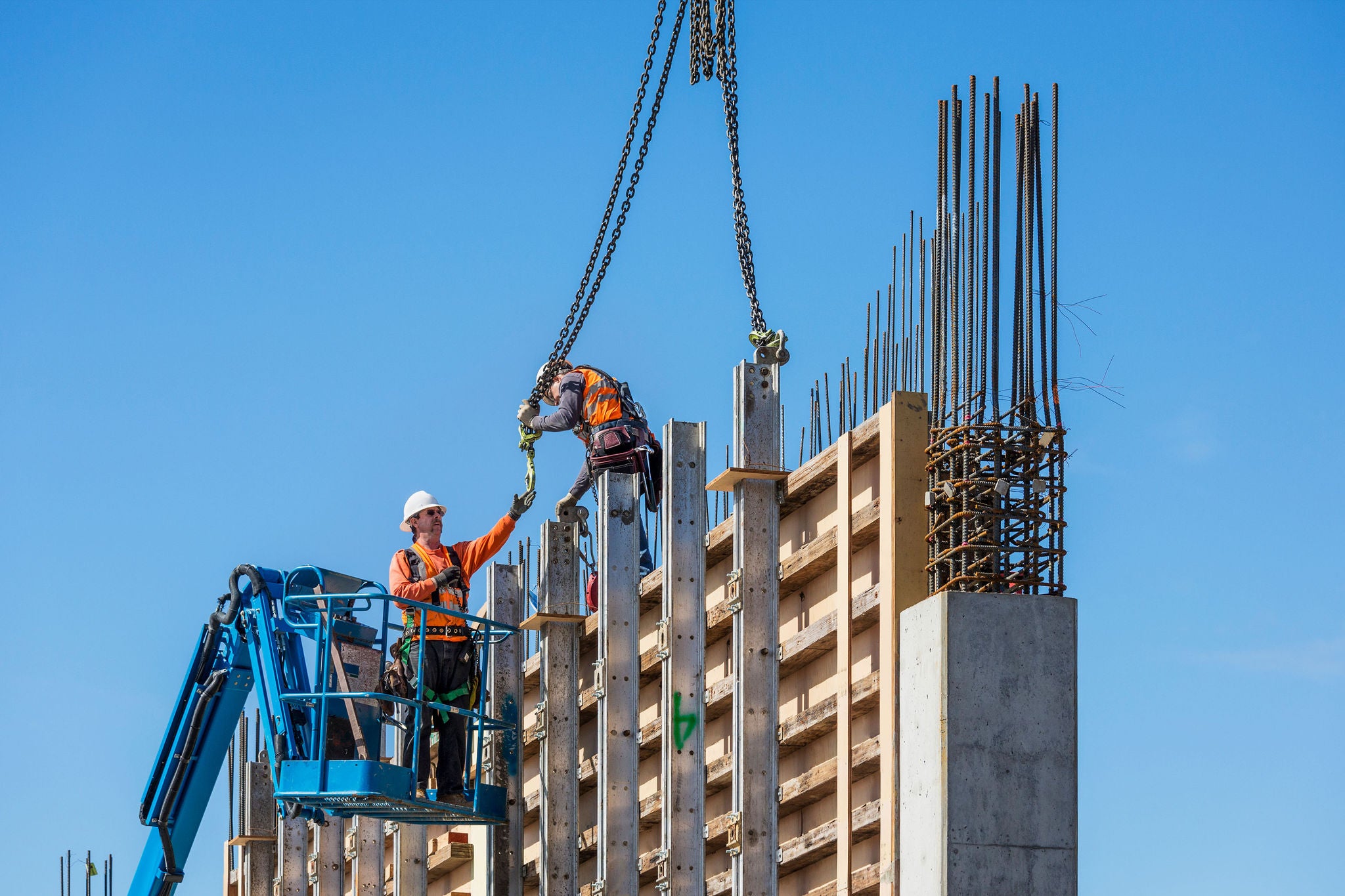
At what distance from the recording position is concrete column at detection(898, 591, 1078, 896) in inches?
369

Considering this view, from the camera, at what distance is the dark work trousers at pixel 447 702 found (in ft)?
43.0

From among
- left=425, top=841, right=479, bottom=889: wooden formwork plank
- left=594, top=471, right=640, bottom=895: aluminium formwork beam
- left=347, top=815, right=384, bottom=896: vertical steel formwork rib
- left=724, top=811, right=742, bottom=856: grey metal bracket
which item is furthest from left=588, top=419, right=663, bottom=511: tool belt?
left=347, top=815, right=384, bottom=896: vertical steel formwork rib

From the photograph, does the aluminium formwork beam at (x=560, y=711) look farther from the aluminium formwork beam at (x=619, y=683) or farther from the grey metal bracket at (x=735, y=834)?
the grey metal bracket at (x=735, y=834)

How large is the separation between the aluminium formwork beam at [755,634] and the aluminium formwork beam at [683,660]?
0.71m

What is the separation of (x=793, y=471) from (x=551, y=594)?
128 inches

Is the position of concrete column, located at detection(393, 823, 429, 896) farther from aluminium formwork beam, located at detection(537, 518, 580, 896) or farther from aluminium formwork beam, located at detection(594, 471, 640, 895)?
aluminium formwork beam, located at detection(594, 471, 640, 895)

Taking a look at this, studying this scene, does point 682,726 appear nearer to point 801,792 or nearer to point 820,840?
point 801,792

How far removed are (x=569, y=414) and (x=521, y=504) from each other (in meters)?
1.40

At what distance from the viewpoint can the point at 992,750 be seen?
950 centimetres

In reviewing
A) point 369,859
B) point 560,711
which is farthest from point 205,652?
point 369,859

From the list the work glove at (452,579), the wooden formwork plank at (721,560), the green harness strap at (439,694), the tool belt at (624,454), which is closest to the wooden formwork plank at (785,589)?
the wooden formwork plank at (721,560)

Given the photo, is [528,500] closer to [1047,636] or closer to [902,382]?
[902,382]

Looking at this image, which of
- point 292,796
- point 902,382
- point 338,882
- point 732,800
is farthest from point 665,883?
point 338,882

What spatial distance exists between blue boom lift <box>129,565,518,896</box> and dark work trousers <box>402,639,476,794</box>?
8cm
